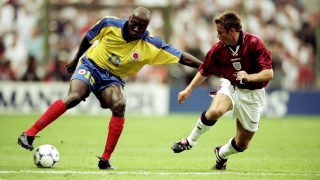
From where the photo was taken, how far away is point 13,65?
75.6 ft

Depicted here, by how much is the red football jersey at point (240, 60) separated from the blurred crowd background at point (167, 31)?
13.1 metres

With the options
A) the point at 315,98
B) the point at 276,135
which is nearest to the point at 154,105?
the point at 315,98

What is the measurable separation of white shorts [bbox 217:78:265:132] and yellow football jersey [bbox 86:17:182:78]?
1.07m

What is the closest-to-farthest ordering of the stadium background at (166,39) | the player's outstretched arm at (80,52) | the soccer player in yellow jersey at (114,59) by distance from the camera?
1. the soccer player in yellow jersey at (114,59)
2. the player's outstretched arm at (80,52)
3. the stadium background at (166,39)

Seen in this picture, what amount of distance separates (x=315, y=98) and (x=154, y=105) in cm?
575

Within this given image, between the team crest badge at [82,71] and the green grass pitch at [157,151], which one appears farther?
the team crest badge at [82,71]

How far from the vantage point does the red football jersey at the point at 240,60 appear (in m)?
9.75

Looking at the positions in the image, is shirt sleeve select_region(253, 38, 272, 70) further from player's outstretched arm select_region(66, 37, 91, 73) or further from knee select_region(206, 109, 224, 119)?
player's outstretched arm select_region(66, 37, 91, 73)

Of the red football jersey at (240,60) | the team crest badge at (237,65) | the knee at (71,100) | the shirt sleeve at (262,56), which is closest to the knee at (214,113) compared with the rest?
the red football jersey at (240,60)

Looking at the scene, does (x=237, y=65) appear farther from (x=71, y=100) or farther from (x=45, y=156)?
(x=45, y=156)

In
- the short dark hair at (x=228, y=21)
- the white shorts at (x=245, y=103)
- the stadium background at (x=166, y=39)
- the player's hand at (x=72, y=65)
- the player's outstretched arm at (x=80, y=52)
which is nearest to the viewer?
the short dark hair at (x=228, y=21)

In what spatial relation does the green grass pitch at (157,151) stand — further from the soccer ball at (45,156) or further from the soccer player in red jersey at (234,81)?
the soccer player in red jersey at (234,81)

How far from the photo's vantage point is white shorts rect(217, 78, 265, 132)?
33.1 feet

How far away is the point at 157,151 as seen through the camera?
44.1ft
